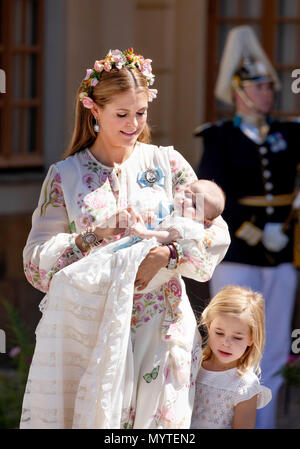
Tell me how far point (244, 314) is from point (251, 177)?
1.84 m

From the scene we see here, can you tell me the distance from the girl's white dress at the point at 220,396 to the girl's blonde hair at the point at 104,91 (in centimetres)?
83

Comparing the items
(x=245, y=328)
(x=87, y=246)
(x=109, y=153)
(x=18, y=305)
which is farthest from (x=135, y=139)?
(x=18, y=305)

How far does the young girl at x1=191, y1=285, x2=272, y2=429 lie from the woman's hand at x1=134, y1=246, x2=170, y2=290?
37cm

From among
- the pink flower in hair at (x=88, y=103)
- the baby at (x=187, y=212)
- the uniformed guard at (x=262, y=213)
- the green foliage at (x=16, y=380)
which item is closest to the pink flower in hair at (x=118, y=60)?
the pink flower in hair at (x=88, y=103)

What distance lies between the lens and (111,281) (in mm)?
2832

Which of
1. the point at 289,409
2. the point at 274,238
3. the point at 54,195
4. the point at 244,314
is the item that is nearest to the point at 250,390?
the point at 244,314

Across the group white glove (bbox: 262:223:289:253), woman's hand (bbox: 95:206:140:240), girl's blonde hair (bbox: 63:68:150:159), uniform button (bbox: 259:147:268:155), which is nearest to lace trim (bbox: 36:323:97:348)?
woman's hand (bbox: 95:206:140:240)

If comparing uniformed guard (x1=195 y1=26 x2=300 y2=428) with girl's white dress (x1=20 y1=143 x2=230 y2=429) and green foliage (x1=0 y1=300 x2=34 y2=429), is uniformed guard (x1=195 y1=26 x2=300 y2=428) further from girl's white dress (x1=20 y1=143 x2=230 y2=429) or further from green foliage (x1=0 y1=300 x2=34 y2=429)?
girl's white dress (x1=20 y1=143 x2=230 y2=429)

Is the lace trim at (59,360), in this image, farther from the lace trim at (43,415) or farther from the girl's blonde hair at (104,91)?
the girl's blonde hair at (104,91)

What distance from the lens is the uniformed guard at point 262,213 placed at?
4.86m

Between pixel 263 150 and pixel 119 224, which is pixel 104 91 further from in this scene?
pixel 263 150

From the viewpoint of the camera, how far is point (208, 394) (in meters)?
3.13

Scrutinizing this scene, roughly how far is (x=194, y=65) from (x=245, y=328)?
4.92 m

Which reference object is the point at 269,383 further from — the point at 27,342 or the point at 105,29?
the point at 105,29
